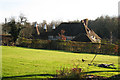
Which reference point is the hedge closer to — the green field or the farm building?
the farm building

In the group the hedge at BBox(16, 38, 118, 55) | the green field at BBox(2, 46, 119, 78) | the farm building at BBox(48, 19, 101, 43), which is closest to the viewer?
the green field at BBox(2, 46, 119, 78)

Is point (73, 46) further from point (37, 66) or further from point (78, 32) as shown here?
point (37, 66)

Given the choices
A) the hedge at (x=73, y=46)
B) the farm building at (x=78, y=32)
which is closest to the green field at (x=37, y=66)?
the hedge at (x=73, y=46)

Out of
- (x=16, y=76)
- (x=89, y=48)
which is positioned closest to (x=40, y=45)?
(x=89, y=48)

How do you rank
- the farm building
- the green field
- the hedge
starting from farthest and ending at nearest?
the farm building
the hedge
the green field

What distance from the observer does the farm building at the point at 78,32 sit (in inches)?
1428

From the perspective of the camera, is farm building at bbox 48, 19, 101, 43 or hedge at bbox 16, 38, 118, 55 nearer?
hedge at bbox 16, 38, 118, 55

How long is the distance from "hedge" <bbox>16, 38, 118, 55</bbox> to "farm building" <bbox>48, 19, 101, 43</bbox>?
15.1ft

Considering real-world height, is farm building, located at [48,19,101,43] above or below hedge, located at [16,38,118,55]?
above

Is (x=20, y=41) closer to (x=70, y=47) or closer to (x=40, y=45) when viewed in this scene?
(x=40, y=45)

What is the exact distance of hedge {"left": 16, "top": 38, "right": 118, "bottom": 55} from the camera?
95.5ft

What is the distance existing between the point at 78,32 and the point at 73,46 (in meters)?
13.0

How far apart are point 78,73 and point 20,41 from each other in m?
30.4

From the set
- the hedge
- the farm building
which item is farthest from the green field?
the farm building
